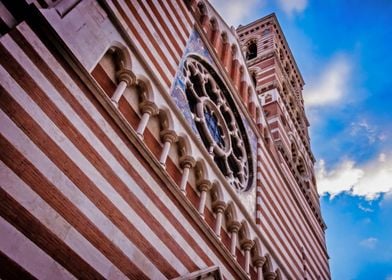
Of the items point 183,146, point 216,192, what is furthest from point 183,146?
point 216,192

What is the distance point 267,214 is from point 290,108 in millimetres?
9332

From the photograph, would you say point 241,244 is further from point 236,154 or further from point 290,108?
point 290,108

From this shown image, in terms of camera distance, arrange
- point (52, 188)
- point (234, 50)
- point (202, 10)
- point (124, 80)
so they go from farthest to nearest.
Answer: point (234, 50) < point (202, 10) < point (124, 80) < point (52, 188)

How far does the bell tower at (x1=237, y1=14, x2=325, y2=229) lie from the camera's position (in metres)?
14.3

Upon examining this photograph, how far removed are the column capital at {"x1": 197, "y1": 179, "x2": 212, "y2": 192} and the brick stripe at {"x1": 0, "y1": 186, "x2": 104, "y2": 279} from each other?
10.6 feet

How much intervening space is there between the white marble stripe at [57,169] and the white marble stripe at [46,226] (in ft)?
0.82

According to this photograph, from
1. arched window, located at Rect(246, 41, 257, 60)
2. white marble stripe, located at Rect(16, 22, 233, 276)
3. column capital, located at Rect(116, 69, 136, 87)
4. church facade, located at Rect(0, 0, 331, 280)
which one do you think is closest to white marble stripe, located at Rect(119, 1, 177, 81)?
church facade, located at Rect(0, 0, 331, 280)

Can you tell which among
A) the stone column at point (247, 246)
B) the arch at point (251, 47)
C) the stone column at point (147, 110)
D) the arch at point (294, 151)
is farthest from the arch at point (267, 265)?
the arch at point (251, 47)

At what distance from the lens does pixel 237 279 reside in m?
6.88

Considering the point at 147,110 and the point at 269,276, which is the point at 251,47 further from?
the point at 147,110

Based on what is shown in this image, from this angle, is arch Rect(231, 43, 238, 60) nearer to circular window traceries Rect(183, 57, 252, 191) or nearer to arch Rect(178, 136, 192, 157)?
circular window traceries Rect(183, 57, 252, 191)

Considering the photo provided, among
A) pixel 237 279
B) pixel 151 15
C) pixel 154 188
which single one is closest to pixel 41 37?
pixel 154 188

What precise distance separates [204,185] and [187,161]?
598 millimetres

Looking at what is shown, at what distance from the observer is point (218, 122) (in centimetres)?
955
